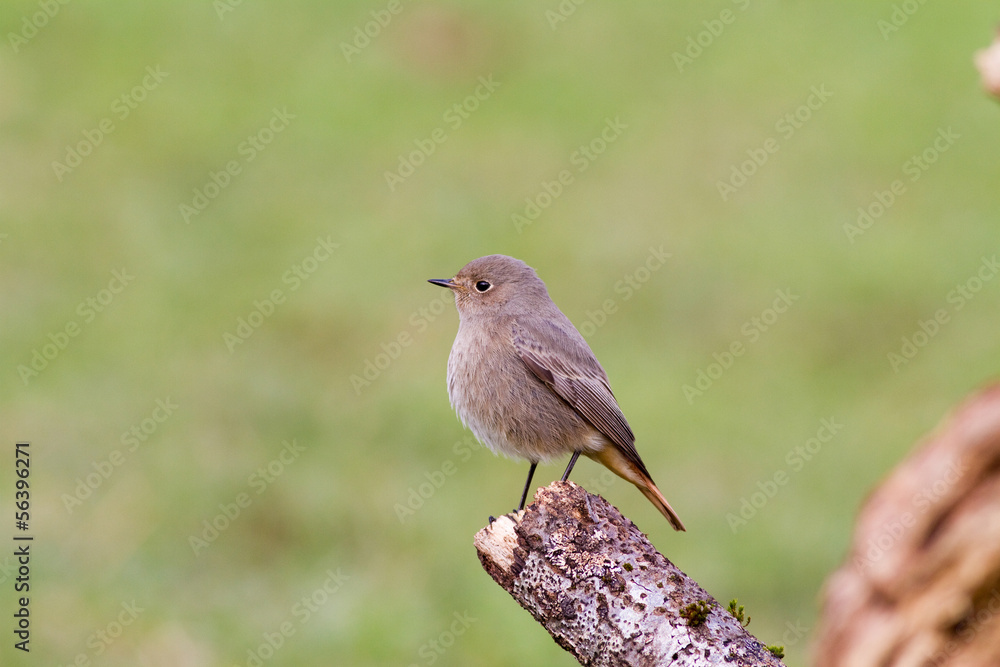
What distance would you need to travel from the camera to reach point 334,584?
29.0 ft

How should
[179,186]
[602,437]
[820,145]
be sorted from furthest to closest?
[820,145] < [179,186] < [602,437]

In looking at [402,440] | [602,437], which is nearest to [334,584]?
[402,440]

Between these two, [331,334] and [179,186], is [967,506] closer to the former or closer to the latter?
[331,334]

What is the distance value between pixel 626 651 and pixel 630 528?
1.52ft

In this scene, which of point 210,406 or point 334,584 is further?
point 210,406
